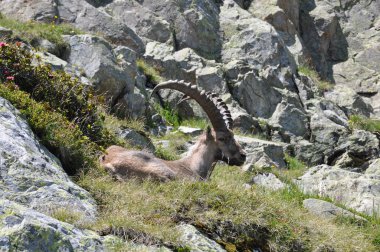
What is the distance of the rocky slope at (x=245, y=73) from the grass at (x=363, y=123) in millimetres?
381

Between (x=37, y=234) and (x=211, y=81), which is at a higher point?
(x=37, y=234)

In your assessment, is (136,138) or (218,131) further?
(136,138)

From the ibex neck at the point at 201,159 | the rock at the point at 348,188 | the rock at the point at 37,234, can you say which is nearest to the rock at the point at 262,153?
the rock at the point at 348,188

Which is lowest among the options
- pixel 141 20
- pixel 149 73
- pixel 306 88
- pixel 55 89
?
pixel 306 88

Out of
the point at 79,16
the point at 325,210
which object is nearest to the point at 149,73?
the point at 79,16

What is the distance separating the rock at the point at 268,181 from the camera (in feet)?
44.0

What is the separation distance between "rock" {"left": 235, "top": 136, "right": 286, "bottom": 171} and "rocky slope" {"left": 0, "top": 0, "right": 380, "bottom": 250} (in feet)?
0.14

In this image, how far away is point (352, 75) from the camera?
31406mm

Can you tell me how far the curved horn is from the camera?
12.4m

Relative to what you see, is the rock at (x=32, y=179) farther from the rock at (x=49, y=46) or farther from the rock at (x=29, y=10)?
the rock at (x=29, y=10)

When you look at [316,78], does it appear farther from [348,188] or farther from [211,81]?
[348,188]

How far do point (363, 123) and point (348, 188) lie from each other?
13.3 meters

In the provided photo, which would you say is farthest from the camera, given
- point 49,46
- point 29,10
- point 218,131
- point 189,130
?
point 29,10

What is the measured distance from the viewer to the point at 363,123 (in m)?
25.9
